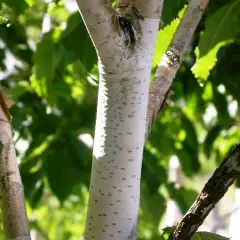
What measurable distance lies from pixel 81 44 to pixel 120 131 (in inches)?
11.1

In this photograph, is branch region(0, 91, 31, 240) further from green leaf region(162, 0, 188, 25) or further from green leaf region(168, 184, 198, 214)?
green leaf region(168, 184, 198, 214)

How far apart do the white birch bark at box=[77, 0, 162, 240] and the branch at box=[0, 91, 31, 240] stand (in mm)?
63

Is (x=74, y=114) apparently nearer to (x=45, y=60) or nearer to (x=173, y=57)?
(x=45, y=60)

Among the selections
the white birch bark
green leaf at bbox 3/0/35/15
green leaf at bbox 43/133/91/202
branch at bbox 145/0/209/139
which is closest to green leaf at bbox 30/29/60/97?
green leaf at bbox 43/133/91/202

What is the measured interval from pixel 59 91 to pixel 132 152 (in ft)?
2.28

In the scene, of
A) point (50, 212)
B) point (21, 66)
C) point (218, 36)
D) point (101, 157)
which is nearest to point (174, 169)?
point (21, 66)

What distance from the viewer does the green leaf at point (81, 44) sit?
2.18 feet

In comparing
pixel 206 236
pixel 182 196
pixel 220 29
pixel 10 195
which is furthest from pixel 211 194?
pixel 182 196

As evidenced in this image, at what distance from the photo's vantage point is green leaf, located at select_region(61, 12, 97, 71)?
0.67m

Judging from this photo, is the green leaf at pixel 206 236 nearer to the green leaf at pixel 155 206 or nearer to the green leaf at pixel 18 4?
the green leaf at pixel 18 4

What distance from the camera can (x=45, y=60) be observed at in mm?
1002

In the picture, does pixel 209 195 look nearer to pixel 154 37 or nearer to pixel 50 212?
pixel 154 37

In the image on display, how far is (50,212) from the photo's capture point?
2.11 m

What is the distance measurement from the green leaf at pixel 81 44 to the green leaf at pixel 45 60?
12.0 inches
